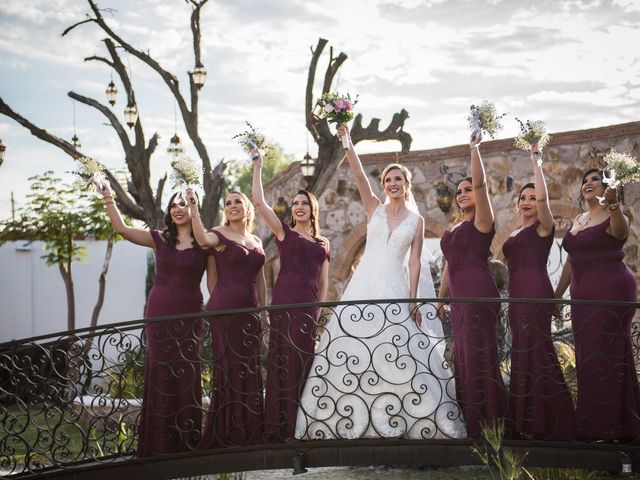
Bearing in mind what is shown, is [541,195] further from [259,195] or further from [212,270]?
[212,270]

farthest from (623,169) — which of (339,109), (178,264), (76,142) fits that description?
(76,142)

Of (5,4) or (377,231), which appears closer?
(377,231)

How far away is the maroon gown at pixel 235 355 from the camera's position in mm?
6723

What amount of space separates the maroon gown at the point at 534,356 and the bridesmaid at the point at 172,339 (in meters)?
2.42

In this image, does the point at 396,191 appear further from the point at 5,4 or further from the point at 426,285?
the point at 5,4

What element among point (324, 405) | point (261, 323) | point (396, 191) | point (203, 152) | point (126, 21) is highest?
point (126, 21)

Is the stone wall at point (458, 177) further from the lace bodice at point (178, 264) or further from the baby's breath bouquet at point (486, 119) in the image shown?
the baby's breath bouquet at point (486, 119)

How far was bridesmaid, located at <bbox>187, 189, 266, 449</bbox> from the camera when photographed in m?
6.73

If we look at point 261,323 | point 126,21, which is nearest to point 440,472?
point 261,323

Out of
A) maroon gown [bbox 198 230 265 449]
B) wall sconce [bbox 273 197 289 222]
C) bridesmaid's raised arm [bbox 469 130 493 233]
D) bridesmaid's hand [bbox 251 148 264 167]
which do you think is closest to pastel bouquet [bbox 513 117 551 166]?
bridesmaid's raised arm [bbox 469 130 493 233]

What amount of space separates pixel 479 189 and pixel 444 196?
24.9 ft

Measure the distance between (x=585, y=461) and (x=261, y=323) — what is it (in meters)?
2.64

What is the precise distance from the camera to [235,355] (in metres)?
6.85

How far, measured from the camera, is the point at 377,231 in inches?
272
